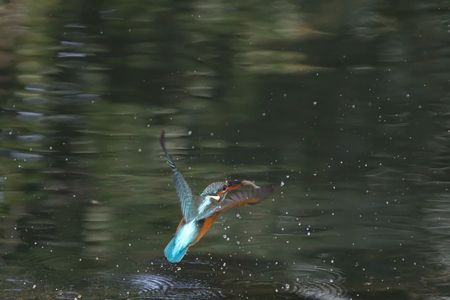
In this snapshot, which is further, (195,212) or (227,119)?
(227,119)

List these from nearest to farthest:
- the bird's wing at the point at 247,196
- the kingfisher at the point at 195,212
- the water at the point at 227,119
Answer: the bird's wing at the point at 247,196
the kingfisher at the point at 195,212
the water at the point at 227,119

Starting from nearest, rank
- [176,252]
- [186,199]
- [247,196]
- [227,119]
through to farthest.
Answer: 1. [247,196]
2. [176,252]
3. [186,199]
4. [227,119]

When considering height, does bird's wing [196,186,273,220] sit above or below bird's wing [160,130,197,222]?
above

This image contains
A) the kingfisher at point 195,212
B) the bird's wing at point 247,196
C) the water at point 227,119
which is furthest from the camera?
the water at point 227,119

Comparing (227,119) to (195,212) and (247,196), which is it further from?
(247,196)

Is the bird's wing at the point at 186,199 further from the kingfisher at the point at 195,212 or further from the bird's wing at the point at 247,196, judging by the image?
the bird's wing at the point at 247,196

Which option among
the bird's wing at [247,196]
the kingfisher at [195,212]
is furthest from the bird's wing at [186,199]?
the bird's wing at [247,196]

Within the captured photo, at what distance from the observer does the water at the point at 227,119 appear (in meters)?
3.37

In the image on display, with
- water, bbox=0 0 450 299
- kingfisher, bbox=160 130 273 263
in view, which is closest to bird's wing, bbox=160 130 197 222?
kingfisher, bbox=160 130 273 263

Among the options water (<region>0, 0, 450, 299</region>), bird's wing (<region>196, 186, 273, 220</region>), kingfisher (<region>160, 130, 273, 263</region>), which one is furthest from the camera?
water (<region>0, 0, 450, 299</region>)

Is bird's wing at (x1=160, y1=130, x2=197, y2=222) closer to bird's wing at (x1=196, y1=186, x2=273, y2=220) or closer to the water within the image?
bird's wing at (x1=196, y1=186, x2=273, y2=220)

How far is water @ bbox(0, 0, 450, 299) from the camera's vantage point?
337 cm

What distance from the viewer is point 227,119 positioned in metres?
3.50

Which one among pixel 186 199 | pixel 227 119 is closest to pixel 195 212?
pixel 186 199
